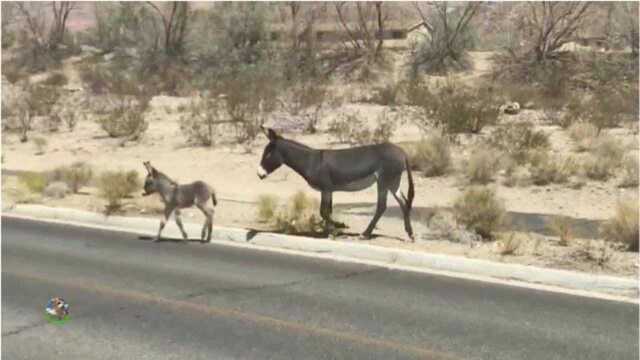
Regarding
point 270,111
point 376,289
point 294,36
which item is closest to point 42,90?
point 270,111

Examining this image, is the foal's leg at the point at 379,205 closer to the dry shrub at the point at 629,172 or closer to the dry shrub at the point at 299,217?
the dry shrub at the point at 299,217

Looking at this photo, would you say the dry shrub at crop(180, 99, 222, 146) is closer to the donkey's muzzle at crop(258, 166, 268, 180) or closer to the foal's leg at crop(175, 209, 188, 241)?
the foal's leg at crop(175, 209, 188, 241)

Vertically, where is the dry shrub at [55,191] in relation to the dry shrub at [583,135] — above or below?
below

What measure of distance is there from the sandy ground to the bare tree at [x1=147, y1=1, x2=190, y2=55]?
20442 mm

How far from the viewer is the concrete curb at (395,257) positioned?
10.1 m

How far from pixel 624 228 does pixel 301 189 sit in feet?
27.1

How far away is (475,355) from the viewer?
23.9 feet

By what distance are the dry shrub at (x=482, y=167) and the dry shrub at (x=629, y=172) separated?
281cm

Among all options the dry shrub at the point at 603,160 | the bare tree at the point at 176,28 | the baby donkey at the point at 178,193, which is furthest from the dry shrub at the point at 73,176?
the bare tree at the point at 176,28

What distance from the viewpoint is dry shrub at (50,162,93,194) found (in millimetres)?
19359

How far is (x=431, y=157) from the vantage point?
66.5 feet

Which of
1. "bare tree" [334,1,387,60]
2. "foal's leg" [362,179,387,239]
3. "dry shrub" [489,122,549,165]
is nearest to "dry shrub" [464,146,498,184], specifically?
"dry shrub" [489,122,549,165]

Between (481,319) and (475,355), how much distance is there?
1229 mm

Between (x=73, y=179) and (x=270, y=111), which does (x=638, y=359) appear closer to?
(x=73, y=179)
